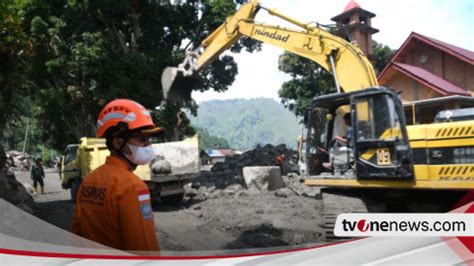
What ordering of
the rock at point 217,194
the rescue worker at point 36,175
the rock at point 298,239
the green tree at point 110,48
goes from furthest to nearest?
the green tree at point 110,48
the rescue worker at point 36,175
the rock at point 217,194
the rock at point 298,239

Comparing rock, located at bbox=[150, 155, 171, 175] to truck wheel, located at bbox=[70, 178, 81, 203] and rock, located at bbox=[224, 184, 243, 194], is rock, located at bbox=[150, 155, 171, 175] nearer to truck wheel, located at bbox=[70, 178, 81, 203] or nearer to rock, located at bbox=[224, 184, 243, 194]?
rock, located at bbox=[224, 184, 243, 194]

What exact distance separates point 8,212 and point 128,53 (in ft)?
36.3

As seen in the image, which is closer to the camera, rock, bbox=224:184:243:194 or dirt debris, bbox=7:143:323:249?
dirt debris, bbox=7:143:323:249

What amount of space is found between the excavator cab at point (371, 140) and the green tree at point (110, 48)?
852cm

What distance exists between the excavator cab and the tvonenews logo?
1.54 meters

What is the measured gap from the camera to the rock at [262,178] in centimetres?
1082

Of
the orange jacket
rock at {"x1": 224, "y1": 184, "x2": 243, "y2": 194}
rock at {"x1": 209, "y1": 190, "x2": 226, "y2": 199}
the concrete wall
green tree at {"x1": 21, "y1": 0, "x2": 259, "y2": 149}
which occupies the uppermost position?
green tree at {"x1": 21, "y1": 0, "x2": 259, "y2": 149}

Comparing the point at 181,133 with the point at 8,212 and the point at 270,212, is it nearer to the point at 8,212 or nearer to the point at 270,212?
the point at 270,212

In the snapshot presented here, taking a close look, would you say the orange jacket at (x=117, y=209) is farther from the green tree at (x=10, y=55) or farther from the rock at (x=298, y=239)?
the green tree at (x=10, y=55)

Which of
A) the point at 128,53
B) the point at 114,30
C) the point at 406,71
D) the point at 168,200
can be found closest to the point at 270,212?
the point at 168,200

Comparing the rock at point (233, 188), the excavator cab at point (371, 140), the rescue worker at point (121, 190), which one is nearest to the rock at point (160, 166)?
the rock at point (233, 188)

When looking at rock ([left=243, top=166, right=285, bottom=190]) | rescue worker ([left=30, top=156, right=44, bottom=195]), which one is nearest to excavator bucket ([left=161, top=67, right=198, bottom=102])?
rock ([left=243, top=166, right=285, bottom=190])

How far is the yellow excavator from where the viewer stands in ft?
13.5

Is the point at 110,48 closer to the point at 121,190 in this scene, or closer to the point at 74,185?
the point at 74,185
